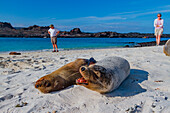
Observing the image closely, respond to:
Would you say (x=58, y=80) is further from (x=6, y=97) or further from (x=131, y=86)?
(x=131, y=86)

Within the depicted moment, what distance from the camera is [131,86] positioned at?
2.84 meters

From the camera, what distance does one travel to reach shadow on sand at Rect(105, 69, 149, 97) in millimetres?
2494

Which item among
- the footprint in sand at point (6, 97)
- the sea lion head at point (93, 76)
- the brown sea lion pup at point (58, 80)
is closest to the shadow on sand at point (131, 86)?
the sea lion head at point (93, 76)

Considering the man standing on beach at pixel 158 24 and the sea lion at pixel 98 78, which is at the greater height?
the man standing on beach at pixel 158 24

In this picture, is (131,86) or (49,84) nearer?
(49,84)

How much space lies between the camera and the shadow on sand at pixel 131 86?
2494 mm

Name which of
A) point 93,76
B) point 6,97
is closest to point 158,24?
point 93,76

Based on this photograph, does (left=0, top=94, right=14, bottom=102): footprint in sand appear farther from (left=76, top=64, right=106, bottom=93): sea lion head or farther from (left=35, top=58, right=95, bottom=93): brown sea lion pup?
(left=76, top=64, right=106, bottom=93): sea lion head

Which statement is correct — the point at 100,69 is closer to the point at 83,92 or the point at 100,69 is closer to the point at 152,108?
the point at 83,92

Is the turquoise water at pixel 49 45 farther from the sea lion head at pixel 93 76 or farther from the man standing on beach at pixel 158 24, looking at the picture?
the sea lion head at pixel 93 76

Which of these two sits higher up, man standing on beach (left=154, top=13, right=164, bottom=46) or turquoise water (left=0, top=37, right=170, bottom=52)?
man standing on beach (left=154, top=13, right=164, bottom=46)

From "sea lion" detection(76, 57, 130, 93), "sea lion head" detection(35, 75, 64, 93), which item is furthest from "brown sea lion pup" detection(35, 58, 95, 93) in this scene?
"sea lion" detection(76, 57, 130, 93)

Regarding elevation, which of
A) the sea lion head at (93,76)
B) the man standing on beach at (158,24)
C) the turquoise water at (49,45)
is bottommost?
the turquoise water at (49,45)

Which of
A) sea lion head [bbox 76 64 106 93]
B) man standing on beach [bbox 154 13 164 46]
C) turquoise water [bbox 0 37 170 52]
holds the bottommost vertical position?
turquoise water [bbox 0 37 170 52]
